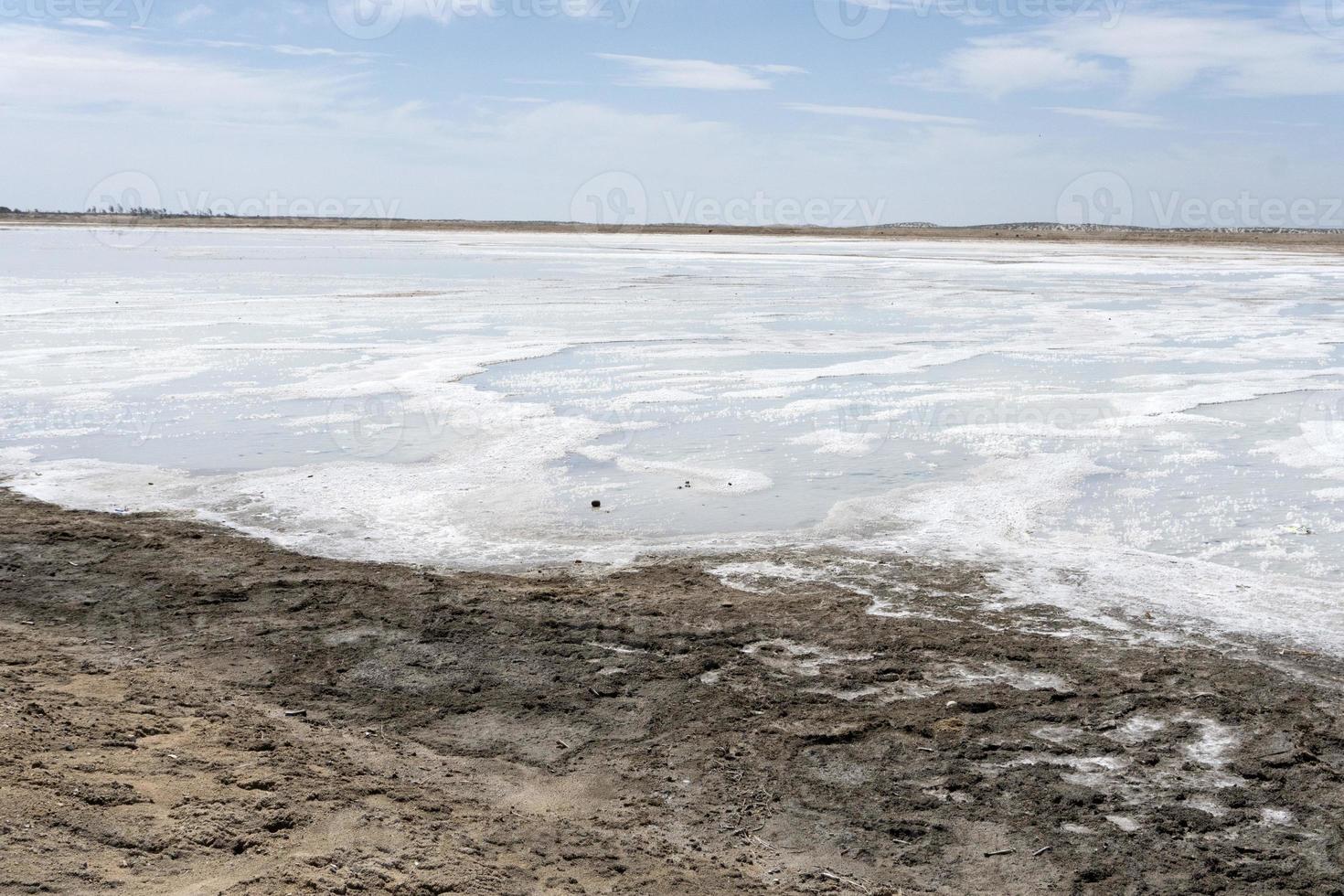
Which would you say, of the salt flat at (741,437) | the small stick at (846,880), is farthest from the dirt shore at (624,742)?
the salt flat at (741,437)

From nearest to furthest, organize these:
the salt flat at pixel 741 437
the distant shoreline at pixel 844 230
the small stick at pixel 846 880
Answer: the small stick at pixel 846 880, the salt flat at pixel 741 437, the distant shoreline at pixel 844 230

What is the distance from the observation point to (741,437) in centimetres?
933

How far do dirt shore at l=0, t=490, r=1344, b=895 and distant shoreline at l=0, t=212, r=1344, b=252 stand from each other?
2376 inches

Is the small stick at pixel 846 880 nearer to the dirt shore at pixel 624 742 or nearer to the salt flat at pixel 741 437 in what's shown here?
the dirt shore at pixel 624 742

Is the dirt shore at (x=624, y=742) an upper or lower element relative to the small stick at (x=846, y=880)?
upper

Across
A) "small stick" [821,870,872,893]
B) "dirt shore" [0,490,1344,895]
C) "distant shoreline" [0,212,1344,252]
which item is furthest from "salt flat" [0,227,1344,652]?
"distant shoreline" [0,212,1344,252]

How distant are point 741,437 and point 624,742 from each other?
5.33 m

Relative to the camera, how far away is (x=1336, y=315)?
20188mm

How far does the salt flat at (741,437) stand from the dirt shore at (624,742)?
66 cm

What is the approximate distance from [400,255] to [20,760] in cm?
4089

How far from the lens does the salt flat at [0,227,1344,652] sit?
6387mm

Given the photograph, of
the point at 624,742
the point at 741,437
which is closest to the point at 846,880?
the point at 624,742

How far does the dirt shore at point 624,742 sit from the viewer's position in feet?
10.9

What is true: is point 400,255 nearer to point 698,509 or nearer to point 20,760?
point 698,509
